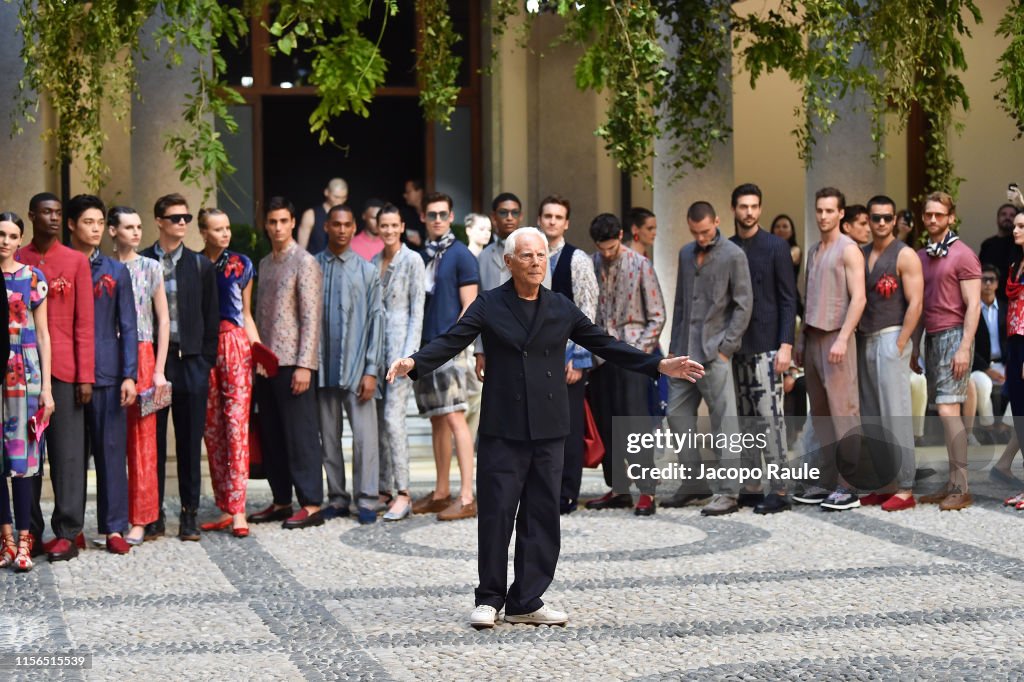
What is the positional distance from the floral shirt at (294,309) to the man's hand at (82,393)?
1.41m

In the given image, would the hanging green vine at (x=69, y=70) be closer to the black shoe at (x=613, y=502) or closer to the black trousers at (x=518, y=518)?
the black shoe at (x=613, y=502)

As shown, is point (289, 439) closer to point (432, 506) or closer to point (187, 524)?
point (187, 524)

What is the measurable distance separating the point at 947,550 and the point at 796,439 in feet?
13.9

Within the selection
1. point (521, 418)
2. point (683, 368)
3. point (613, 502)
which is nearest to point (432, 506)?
point (613, 502)

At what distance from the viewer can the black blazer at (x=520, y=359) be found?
689 cm

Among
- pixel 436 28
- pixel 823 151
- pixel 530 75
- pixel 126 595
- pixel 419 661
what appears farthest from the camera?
pixel 530 75

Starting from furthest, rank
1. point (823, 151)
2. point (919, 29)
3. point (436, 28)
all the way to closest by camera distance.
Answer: point (823, 151)
point (919, 29)
point (436, 28)

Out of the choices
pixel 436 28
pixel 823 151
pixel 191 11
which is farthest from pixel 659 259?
pixel 191 11

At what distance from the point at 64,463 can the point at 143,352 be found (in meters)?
0.78

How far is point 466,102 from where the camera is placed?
19125mm

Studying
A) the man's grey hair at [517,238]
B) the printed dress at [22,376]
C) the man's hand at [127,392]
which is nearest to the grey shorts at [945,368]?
the man's grey hair at [517,238]

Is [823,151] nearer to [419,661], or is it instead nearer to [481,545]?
[481,545]

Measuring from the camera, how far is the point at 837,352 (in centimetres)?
1011

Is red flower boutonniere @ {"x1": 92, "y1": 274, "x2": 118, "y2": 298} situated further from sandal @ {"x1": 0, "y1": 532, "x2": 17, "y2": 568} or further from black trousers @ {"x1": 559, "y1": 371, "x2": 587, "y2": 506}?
black trousers @ {"x1": 559, "y1": 371, "x2": 587, "y2": 506}
